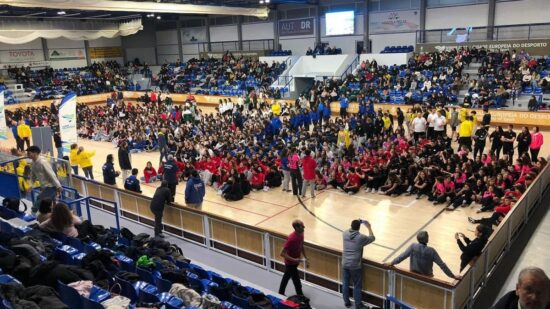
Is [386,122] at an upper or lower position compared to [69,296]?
upper

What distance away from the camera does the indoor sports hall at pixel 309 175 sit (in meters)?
6.54

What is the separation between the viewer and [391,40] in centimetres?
3259

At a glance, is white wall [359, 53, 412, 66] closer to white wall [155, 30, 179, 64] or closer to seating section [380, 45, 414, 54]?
seating section [380, 45, 414, 54]

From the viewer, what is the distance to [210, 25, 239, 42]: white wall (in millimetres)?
42344

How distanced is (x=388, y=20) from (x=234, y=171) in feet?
76.8

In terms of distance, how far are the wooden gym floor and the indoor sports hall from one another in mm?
72

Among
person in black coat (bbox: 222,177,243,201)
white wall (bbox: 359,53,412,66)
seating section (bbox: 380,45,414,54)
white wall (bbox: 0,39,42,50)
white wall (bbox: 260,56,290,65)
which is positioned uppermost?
white wall (bbox: 0,39,42,50)

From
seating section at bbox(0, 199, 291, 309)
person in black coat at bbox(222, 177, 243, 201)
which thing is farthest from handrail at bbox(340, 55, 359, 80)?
seating section at bbox(0, 199, 291, 309)

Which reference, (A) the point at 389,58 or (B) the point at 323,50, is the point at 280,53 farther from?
(A) the point at 389,58

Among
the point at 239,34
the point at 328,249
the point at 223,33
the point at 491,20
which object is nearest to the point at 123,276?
the point at 328,249

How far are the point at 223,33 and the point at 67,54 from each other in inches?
617

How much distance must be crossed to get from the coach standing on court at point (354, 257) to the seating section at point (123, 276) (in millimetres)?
1259

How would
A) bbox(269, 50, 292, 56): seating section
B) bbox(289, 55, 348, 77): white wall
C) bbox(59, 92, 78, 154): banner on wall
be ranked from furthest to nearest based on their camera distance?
bbox(269, 50, 292, 56): seating section < bbox(289, 55, 348, 77): white wall < bbox(59, 92, 78, 154): banner on wall

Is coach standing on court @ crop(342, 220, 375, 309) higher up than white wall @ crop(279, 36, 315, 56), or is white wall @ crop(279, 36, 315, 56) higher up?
white wall @ crop(279, 36, 315, 56)
